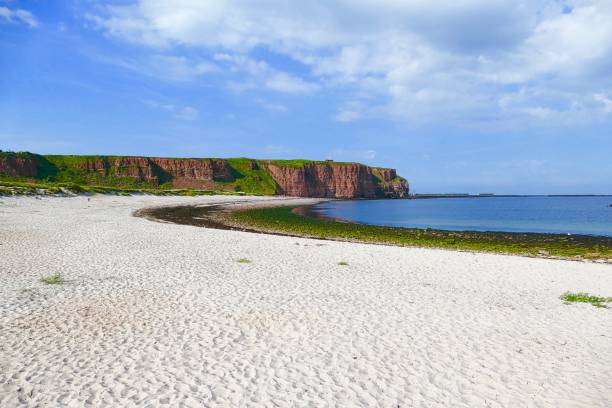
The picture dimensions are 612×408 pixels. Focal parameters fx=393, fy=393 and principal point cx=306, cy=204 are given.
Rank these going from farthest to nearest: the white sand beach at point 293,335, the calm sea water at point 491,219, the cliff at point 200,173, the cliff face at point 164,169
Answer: the cliff face at point 164,169 < the cliff at point 200,173 < the calm sea water at point 491,219 < the white sand beach at point 293,335

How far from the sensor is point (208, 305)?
12477 millimetres

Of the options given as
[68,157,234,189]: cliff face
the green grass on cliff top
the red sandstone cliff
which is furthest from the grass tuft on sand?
the red sandstone cliff

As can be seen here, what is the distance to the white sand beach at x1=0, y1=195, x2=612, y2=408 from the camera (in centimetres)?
736

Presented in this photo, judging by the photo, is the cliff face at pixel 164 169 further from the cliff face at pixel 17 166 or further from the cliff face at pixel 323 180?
the cliff face at pixel 323 180

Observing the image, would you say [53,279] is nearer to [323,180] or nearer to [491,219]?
[491,219]

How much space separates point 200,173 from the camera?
149000 mm

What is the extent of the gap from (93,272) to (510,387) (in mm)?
15481

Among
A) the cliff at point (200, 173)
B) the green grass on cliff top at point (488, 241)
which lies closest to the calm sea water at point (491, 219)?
the green grass on cliff top at point (488, 241)

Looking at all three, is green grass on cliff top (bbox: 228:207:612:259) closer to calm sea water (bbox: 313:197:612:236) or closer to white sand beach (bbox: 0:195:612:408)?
white sand beach (bbox: 0:195:612:408)

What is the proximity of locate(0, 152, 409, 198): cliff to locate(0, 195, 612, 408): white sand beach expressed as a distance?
365 ft

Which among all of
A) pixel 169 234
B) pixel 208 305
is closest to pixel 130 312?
pixel 208 305

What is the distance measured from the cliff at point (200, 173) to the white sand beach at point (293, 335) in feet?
365

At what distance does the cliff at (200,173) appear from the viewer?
116312 millimetres

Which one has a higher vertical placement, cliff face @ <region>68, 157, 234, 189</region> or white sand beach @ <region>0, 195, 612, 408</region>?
cliff face @ <region>68, 157, 234, 189</region>
